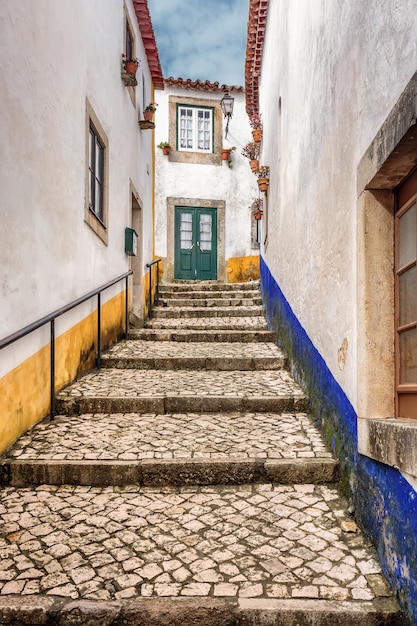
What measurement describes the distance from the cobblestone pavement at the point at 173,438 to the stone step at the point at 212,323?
2.96 meters

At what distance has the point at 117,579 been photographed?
2.19m

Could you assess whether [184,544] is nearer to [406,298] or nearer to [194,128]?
[406,298]

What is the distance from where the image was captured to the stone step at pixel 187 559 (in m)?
2.02

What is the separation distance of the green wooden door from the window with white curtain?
181 cm

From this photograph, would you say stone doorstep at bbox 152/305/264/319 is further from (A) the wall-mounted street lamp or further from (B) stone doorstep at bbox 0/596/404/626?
(A) the wall-mounted street lamp

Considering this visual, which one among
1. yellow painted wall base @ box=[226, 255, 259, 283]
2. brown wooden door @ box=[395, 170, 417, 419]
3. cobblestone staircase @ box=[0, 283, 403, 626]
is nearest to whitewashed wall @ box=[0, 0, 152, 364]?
cobblestone staircase @ box=[0, 283, 403, 626]

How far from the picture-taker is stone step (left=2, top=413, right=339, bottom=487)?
10.3ft

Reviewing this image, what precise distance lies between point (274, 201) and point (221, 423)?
12.9 feet

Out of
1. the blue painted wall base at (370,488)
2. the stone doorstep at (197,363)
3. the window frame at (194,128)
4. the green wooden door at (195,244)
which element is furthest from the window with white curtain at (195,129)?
the blue painted wall base at (370,488)

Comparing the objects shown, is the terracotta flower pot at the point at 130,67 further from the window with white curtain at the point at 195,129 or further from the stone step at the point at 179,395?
the window with white curtain at the point at 195,129

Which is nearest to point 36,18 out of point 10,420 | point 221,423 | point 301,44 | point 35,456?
point 301,44

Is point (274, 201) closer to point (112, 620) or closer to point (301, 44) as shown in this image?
point (301, 44)

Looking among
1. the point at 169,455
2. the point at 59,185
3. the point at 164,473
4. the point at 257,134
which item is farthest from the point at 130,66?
the point at 164,473

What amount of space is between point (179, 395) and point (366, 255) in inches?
93.9
